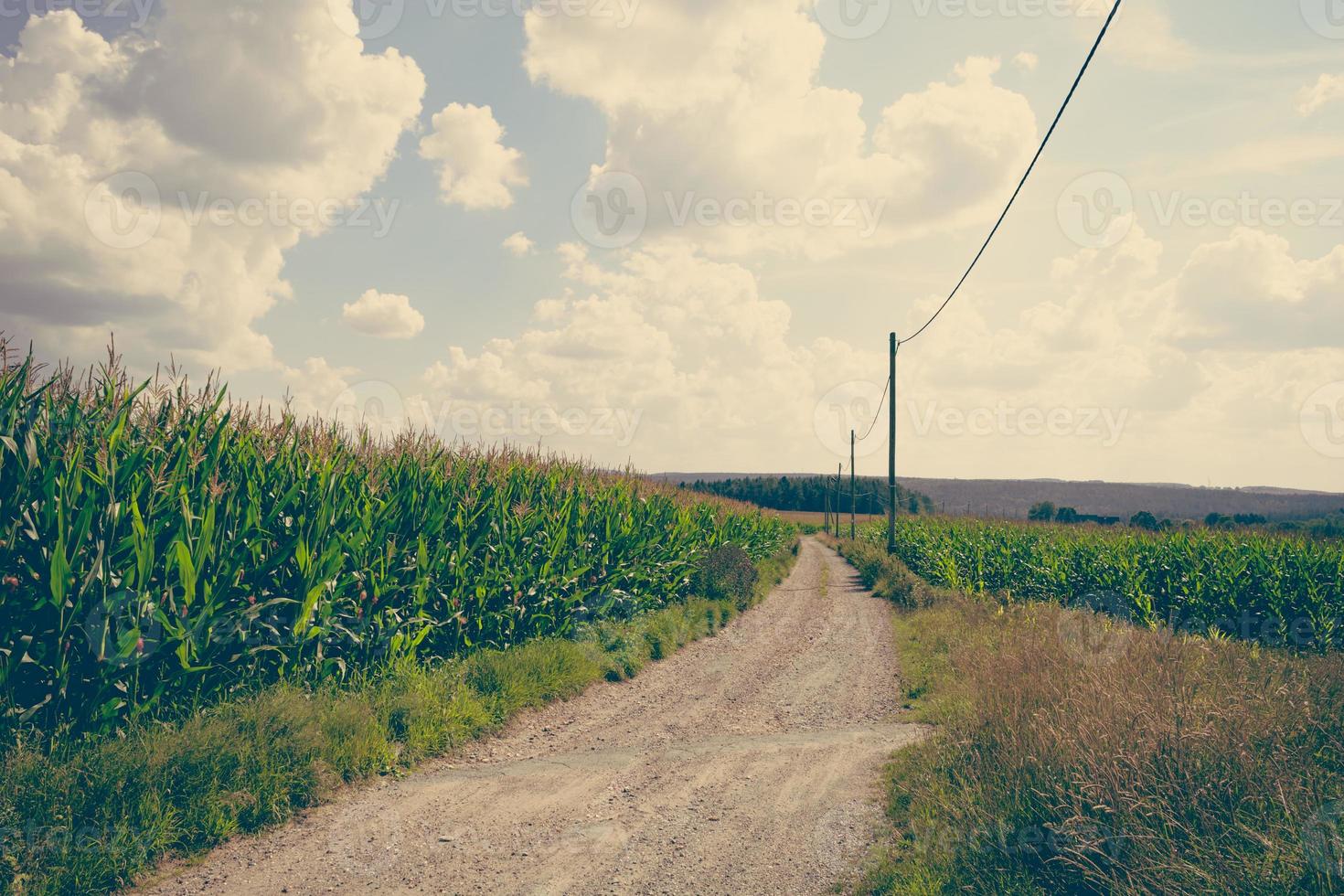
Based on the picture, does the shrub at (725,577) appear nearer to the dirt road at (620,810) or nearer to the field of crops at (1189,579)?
the field of crops at (1189,579)

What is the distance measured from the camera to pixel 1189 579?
53.8 feet

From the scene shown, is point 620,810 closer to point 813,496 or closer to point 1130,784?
point 1130,784

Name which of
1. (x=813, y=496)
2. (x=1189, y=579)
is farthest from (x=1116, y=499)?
(x=1189, y=579)

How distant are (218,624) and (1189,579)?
1918 centimetres

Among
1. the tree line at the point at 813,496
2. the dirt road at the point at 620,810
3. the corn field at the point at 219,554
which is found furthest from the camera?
the tree line at the point at 813,496

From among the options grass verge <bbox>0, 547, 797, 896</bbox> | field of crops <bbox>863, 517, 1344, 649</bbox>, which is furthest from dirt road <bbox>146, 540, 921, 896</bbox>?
field of crops <bbox>863, 517, 1344, 649</bbox>

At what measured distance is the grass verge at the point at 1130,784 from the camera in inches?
152

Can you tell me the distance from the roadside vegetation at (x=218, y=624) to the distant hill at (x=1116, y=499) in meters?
121

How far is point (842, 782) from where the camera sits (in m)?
6.16

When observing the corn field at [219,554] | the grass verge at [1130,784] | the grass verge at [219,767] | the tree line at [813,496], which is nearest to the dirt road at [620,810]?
the grass verge at [219,767]

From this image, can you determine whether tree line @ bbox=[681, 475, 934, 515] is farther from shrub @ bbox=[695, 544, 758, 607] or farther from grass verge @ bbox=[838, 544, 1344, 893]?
grass verge @ bbox=[838, 544, 1344, 893]

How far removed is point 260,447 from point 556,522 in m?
4.82

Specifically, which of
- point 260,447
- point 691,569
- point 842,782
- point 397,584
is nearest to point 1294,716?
point 842,782

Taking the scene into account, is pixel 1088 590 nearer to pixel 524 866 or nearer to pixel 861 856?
pixel 861 856
